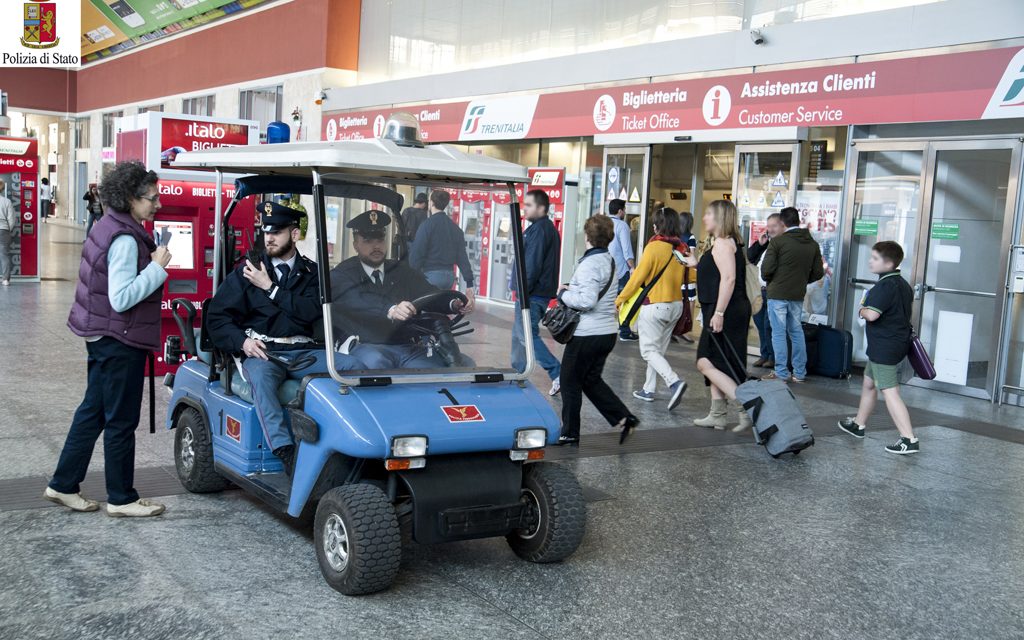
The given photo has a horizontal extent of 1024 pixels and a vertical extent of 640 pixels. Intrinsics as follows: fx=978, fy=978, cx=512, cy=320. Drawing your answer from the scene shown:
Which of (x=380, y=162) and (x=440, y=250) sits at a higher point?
(x=380, y=162)

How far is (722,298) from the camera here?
23.7 ft

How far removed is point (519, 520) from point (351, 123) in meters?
16.3

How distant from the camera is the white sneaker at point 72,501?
15.5 feet

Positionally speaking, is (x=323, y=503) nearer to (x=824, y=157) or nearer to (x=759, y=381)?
A: (x=759, y=381)

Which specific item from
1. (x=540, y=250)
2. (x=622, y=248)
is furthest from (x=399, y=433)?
(x=622, y=248)

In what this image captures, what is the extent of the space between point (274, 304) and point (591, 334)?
7.91 feet

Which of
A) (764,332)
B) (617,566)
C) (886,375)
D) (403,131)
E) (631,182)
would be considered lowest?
(617,566)

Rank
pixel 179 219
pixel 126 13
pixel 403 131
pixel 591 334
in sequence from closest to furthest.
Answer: pixel 403 131 → pixel 591 334 → pixel 179 219 → pixel 126 13

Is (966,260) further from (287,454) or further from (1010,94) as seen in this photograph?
(287,454)

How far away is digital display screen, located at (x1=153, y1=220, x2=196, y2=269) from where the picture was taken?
832cm

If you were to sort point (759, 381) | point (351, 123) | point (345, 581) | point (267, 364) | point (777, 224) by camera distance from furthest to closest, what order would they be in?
point (351, 123) → point (777, 224) → point (759, 381) → point (267, 364) → point (345, 581)

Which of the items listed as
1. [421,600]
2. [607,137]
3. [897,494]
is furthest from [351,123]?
[421,600]

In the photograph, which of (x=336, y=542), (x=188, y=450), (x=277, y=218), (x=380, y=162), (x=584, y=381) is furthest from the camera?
(x=584, y=381)

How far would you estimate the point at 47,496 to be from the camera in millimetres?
4746
